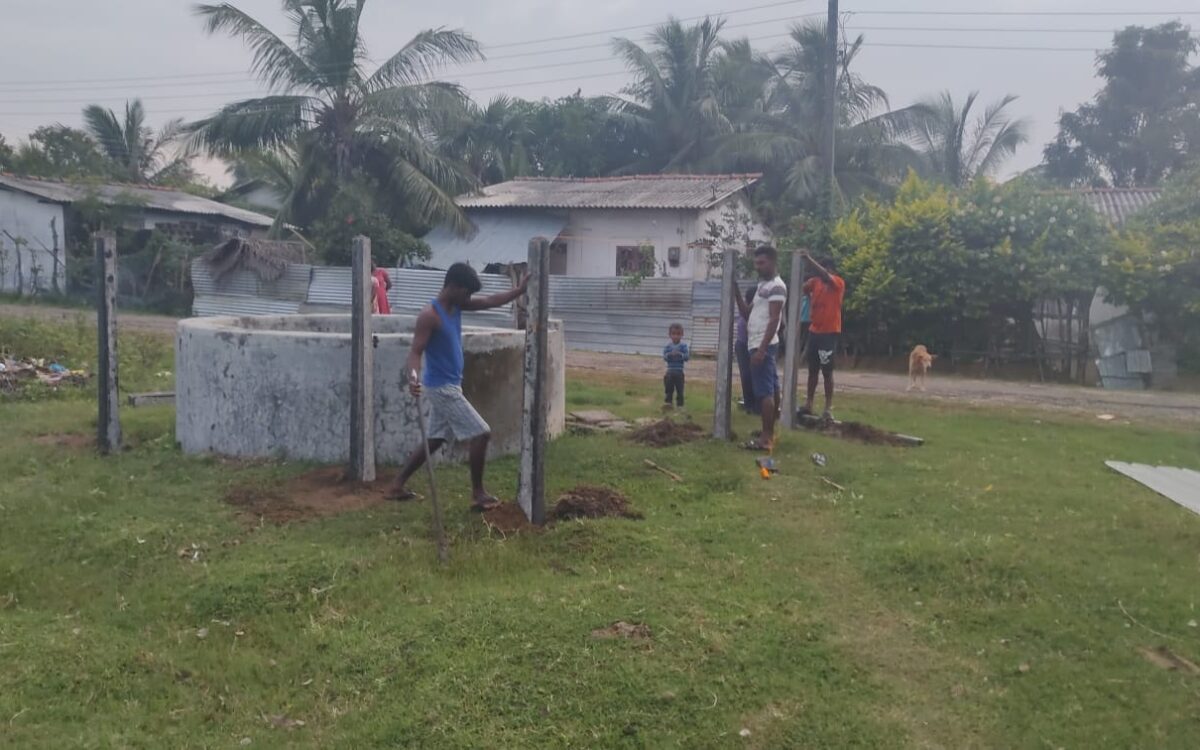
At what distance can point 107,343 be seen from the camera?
7848mm

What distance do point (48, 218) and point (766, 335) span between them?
88.0 ft

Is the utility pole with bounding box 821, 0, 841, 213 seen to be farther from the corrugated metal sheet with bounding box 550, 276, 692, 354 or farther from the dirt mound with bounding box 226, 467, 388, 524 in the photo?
the dirt mound with bounding box 226, 467, 388, 524

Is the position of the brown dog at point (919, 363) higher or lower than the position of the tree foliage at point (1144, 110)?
lower

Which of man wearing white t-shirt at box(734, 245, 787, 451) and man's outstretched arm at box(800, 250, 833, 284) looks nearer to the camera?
man wearing white t-shirt at box(734, 245, 787, 451)

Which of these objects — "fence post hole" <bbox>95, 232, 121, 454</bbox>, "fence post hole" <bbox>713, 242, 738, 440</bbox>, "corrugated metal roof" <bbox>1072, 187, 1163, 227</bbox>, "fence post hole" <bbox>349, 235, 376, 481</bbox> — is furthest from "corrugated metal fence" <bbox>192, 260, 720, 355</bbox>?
"fence post hole" <bbox>349, 235, 376, 481</bbox>

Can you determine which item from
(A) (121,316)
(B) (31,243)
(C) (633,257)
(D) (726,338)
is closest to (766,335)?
(D) (726,338)

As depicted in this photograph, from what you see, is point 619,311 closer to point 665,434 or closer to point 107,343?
point 665,434

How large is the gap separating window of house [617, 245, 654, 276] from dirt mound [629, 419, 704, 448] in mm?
15137

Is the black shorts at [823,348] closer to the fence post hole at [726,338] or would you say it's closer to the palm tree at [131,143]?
the fence post hole at [726,338]

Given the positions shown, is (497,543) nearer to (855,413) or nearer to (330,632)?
(330,632)

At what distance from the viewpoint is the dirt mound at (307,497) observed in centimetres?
623

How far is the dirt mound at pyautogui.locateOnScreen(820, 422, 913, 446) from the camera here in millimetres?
9039

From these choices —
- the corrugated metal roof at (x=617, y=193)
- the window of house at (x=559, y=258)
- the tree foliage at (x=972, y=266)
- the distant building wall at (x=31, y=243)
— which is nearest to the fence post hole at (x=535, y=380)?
the tree foliage at (x=972, y=266)

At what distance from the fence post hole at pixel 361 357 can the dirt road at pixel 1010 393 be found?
871cm
